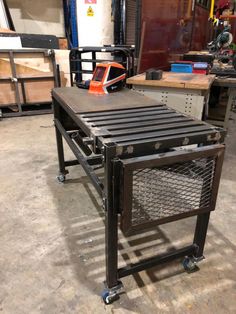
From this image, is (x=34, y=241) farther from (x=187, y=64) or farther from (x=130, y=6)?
(x=130, y=6)

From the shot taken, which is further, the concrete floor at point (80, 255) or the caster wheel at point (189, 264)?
the caster wheel at point (189, 264)

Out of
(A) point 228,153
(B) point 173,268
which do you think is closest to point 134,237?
(B) point 173,268

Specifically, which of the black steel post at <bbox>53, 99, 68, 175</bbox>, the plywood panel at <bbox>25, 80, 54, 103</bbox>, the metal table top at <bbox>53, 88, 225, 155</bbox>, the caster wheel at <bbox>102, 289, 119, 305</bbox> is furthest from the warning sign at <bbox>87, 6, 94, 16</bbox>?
the caster wheel at <bbox>102, 289, 119, 305</bbox>

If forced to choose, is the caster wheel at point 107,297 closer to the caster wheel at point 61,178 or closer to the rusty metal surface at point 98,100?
the rusty metal surface at point 98,100

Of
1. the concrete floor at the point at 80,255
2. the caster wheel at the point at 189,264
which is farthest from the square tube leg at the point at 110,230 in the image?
the caster wheel at the point at 189,264

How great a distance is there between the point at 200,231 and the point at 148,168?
521mm

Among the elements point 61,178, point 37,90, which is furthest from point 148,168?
point 37,90

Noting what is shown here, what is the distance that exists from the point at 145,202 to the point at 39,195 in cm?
114

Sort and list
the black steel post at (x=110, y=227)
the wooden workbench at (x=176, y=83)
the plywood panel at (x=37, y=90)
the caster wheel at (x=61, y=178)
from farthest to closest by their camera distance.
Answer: the plywood panel at (x=37, y=90), the caster wheel at (x=61, y=178), the wooden workbench at (x=176, y=83), the black steel post at (x=110, y=227)

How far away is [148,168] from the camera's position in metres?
0.87

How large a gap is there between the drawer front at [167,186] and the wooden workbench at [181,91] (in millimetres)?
912

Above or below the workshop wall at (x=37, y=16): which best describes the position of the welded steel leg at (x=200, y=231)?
below

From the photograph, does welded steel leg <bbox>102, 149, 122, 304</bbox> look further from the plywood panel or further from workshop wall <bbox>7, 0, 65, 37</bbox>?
workshop wall <bbox>7, 0, 65, 37</bbox>

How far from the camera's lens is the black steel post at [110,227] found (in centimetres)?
83
